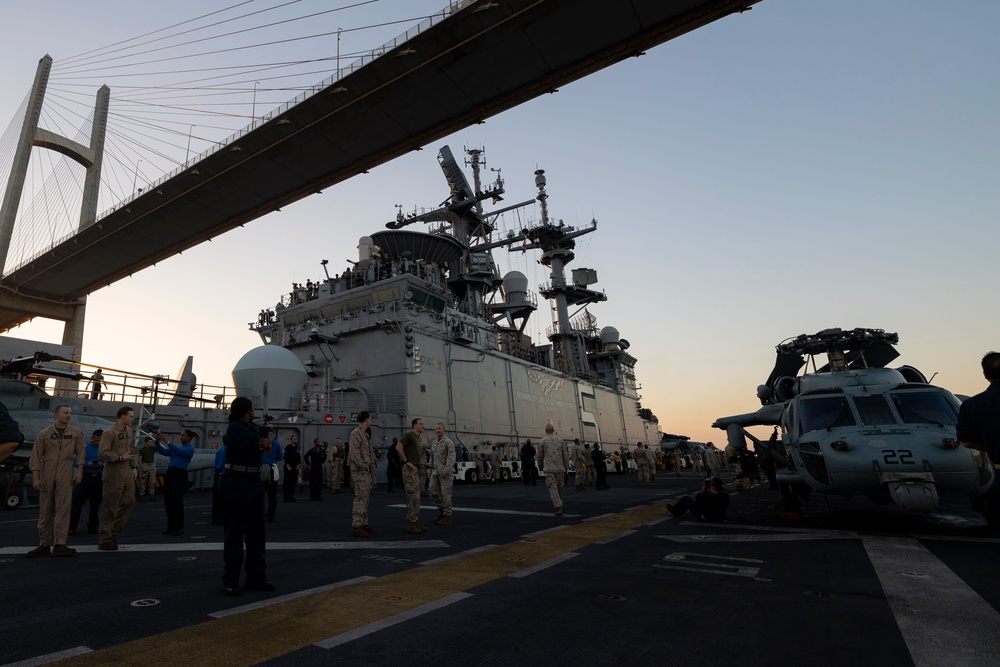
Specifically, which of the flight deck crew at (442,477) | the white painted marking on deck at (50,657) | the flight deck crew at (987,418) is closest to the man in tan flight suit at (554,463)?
the flight deck crew at (442,477)

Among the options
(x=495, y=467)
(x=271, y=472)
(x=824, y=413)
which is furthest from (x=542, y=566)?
(x=495, y=467)

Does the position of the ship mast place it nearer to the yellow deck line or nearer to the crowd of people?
the crowd of people

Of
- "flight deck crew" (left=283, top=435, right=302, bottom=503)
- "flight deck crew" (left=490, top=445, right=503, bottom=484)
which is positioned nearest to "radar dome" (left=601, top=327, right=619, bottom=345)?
"flight deck crew" (left=490, top=445, right=503, bottom=484)

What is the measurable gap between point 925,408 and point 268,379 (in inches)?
888

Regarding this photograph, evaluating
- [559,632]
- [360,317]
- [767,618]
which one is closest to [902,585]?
[767,618]

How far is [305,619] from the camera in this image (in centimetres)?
356

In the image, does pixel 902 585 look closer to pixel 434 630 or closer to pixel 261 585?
pixel 434 630

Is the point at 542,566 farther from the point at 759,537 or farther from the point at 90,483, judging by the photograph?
the point at 90,483

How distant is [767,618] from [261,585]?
4077 mm

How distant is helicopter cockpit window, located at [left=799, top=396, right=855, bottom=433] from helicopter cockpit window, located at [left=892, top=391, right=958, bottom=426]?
67cm

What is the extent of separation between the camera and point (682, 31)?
24.9 metres

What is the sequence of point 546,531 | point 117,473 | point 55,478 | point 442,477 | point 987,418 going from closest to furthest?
point 987,418, point 55,478, point 117,473, point 546,531, point 442,477

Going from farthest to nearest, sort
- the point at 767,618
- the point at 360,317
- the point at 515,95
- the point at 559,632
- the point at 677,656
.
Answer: the point at 515,95
the point at 360,317
the point at 767,618
the point at 559,632
the point at 677,656

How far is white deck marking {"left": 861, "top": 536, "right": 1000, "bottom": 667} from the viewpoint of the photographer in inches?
113
